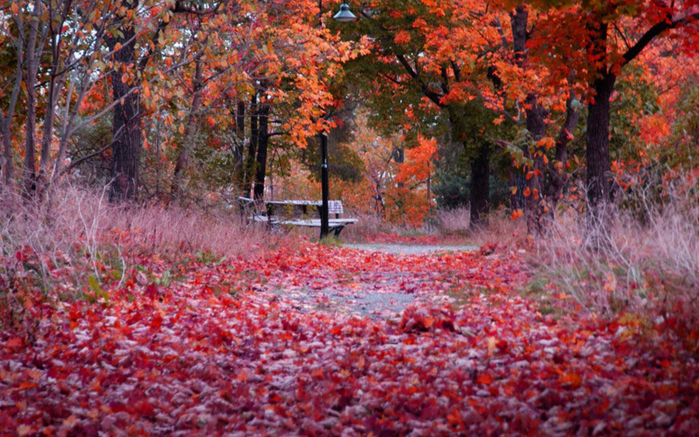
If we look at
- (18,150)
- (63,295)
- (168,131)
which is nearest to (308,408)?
(63,295)

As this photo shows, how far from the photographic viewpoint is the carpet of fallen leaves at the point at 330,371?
3.55 meters

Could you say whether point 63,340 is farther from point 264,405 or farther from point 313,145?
point 313,145

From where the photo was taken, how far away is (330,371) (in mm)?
4691

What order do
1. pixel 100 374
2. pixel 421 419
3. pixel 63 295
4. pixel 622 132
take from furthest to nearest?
pixel 622 132 → pixel 63 295 → pixel 100 374 → pixel 421 419

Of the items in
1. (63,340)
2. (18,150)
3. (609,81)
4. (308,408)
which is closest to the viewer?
(308,408)

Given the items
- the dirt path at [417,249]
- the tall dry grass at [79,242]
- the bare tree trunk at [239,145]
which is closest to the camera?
the tall dry grass at [79,242]

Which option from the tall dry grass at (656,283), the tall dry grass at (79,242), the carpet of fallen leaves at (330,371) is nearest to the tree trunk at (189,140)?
the tall dry grass at (79,242)

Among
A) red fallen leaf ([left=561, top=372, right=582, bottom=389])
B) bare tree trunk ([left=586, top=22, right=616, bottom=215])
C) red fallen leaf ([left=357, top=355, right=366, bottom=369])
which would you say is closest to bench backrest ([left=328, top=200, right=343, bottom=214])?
bare tree trunk ([left=586, top=22, right=616, bottom=215])

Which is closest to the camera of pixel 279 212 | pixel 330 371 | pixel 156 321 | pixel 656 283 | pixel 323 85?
pixel 330 371

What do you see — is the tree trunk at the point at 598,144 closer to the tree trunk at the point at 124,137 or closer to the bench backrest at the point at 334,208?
the tree trunk at the point at 124,137

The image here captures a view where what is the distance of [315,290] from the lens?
8.97 m

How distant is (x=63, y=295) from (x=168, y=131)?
8085mm

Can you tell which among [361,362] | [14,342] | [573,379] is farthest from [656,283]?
[14,342]

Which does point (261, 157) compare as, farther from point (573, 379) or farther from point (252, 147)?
point (573, 379)
